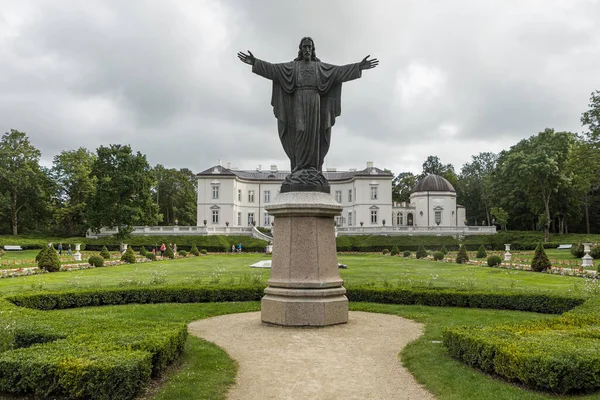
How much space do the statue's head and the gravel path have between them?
17.0 feet

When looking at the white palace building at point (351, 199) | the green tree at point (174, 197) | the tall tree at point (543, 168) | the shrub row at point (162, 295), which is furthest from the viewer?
the green tree at point (174, 197)

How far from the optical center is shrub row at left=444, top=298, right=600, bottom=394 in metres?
5.00

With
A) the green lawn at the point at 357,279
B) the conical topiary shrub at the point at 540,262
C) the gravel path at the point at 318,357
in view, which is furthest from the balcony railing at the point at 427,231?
the gravel path at the point at 318,357

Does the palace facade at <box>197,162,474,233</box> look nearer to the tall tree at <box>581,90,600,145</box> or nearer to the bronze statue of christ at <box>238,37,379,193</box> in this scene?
the tall tree at <box>581,90,600,145</box>

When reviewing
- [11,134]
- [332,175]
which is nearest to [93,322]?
[11,134]

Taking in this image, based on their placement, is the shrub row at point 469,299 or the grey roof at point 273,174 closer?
the shrub row at point 469,299

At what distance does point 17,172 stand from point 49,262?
120 feet

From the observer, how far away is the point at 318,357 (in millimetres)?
7023

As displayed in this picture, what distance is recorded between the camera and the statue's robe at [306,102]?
32.4 feet

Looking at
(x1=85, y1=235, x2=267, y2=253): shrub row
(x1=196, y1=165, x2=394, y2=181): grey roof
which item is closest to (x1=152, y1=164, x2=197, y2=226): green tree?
(x1=196, y1=165, x2=394, y2=181): grey roof

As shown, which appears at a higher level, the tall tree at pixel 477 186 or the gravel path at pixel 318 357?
the tall tree at pixel 477 186

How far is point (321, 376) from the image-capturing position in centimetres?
618

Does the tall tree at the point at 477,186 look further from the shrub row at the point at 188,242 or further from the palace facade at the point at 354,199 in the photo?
the shrub row at the point at 188,242

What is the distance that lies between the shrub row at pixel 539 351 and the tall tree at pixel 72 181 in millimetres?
56842
